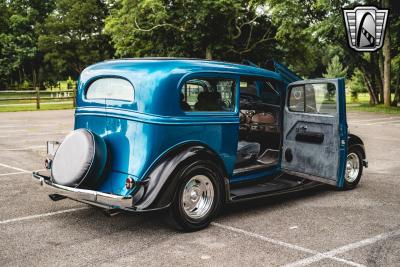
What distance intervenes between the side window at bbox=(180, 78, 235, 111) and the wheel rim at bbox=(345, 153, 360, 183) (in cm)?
244

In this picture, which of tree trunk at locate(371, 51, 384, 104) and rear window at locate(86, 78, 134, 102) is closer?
rear window at locate(86, 78, 134, 102)

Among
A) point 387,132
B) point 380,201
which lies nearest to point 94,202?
point 380,201

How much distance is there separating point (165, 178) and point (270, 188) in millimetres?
1782

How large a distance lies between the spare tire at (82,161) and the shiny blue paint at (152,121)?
0.18m

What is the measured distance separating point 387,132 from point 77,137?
13063 mm

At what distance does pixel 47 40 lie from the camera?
5322 centimetres

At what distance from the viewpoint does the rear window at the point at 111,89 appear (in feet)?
17.7

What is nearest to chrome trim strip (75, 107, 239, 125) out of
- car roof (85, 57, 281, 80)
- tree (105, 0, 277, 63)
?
car roof (85, 57, 281, 80)

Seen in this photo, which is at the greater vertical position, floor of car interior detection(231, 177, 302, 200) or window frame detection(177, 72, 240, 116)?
Answer: window frame detection(177, 72, 240, 116)

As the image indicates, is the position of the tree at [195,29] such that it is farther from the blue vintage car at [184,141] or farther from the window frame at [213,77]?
the window frame at [213,77]

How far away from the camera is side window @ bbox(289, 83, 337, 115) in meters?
6.06

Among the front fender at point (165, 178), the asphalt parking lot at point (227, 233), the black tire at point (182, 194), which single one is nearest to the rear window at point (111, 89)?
the front fender at point (165, 178)

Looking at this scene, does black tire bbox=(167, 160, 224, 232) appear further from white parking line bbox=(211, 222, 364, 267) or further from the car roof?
the car roof

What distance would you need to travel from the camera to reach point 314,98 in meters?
6.43
